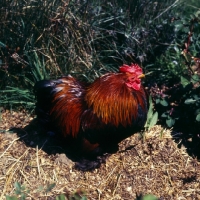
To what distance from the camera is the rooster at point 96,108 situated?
10.3 feet

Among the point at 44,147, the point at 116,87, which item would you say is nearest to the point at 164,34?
the point at 116,87

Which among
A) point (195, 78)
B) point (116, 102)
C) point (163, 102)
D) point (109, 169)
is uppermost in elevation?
point (195, 78)

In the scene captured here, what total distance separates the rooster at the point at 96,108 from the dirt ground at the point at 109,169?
8.7 inches

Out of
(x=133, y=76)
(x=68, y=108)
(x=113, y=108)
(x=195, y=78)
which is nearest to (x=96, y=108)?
(x=113, y=108)

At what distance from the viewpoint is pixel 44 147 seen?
3598 mm

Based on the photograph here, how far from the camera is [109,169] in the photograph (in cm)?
342

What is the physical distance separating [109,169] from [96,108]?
603 mm

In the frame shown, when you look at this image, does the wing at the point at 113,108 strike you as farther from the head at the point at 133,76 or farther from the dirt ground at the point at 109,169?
the dirt ground at the point at 109,169

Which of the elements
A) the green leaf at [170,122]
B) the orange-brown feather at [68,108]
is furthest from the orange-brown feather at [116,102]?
the green leaf at [170,122]

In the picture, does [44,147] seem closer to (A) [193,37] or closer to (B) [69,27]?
(B) [69,27]

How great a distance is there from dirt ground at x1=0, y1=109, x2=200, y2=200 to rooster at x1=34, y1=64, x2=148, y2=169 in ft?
0.73

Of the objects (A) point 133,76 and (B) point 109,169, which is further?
(B) point 109,169

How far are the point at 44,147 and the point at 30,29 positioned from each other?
1.13 metres

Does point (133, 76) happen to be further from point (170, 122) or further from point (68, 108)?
point (170, 122)
